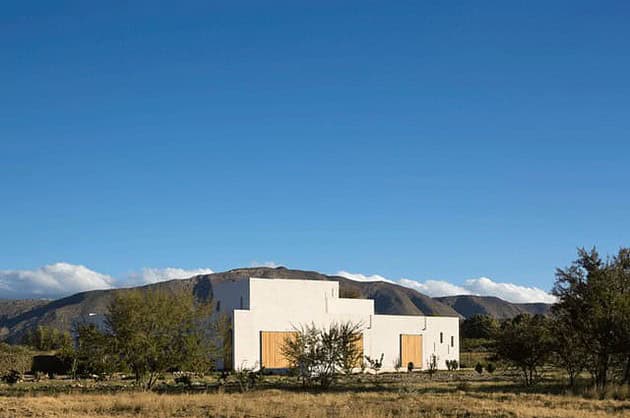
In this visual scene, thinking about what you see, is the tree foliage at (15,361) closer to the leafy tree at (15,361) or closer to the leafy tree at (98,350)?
the leafy tree at (15,361)

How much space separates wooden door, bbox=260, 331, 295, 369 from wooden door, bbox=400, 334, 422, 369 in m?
10.6

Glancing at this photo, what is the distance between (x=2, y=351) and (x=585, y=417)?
122 feet

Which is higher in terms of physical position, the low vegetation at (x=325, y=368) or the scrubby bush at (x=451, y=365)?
the low vegetation at (x=325, y=368)

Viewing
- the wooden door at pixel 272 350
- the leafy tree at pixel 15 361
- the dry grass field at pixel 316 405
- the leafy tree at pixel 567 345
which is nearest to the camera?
the dry grass field at pixel 316 405

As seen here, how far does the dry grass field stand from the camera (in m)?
25.0

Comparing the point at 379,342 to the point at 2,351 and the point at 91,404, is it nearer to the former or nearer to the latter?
the point at 2,351

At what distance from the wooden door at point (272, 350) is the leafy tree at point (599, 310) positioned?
2337 centimetres

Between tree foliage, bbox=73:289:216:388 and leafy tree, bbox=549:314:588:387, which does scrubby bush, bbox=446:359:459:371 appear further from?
tree foliage, bbox=73:289:216:388

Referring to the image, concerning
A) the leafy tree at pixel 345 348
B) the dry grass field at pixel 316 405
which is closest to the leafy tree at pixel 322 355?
the leafy tree at pixel 345 348

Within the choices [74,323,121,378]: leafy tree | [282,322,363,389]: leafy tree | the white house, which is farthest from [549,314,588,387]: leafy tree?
the white house

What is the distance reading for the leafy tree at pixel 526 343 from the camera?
38125mm

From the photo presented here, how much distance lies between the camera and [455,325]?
68.6 m

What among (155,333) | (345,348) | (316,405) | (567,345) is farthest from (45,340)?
(316,405)

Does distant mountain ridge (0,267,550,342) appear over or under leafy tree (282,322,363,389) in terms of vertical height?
over
